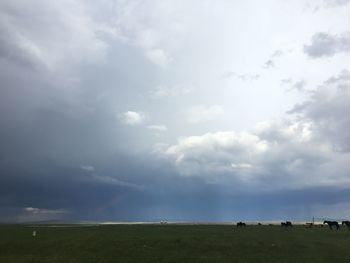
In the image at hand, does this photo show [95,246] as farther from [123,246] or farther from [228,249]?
[228,249]

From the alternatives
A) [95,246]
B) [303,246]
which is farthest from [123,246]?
[303,246]

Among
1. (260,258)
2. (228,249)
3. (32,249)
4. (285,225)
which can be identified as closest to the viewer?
(260,258)

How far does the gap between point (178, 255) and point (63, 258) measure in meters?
11.4

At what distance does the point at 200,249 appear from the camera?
5191 cm

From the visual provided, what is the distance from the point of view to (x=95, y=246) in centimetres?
5438

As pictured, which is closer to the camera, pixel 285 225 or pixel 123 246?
pixel 123 246

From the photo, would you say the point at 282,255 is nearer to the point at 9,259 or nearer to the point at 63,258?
the point at 63,258

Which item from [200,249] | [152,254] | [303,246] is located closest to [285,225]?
[303,246]

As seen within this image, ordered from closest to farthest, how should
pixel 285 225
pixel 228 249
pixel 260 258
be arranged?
pixel 260 258 < pixel 228 249 < pixel 285 225

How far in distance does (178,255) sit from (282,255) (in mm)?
10746

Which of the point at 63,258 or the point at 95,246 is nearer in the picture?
the point at 63,258

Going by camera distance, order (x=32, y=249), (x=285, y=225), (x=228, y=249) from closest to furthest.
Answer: (x=228, y=249) → (x=32, y=249) → (x=285, y=225)

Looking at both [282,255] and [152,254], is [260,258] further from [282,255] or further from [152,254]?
[152,254]

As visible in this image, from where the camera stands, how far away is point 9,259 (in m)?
44.7
